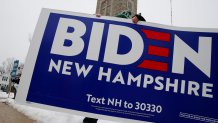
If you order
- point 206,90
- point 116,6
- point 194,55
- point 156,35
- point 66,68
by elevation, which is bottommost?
point 206,90

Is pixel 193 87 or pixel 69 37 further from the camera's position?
pixel 69 37

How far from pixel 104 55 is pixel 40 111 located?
4.22 meters

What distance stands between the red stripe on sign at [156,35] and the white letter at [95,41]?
0.42 m

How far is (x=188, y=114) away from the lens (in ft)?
5.84

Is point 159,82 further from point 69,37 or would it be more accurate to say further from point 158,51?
point 69,37

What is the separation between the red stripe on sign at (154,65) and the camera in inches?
76.4

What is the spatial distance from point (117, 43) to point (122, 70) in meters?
0.27

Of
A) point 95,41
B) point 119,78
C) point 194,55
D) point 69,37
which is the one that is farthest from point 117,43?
point 194,55

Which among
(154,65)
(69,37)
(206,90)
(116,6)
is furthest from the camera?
(116,6)

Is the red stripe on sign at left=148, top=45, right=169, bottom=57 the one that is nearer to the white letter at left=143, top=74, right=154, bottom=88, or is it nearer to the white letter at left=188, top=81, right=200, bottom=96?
the white letter at left=143, top=74, right=154, bottom=88

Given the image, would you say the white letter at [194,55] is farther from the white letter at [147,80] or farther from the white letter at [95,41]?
the white letter at [95,41]

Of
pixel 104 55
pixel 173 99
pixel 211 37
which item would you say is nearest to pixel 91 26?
pixel 104 55

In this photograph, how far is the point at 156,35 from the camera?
209cm

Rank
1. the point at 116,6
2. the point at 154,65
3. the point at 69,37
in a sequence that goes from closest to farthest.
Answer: the point at 154,65 → the point at 69,37 → the point at 116,6
